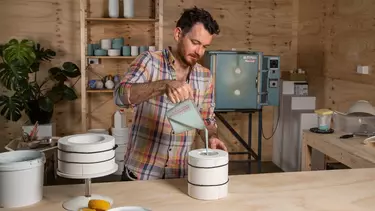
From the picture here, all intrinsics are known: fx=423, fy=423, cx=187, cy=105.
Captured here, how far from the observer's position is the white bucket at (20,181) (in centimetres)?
128

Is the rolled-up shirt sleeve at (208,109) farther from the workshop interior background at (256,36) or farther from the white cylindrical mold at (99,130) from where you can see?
the white cylindrical mold at (99,130)

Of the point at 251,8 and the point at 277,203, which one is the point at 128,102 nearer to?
the point at 277,203

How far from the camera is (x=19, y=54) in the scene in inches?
162

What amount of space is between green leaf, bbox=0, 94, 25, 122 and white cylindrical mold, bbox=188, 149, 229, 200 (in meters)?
3.25

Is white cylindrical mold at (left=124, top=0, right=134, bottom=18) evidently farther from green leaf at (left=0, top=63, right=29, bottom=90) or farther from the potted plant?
green leaf at (left=0, top=63, right=29, bottom=90)

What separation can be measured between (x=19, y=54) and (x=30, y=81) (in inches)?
23.7

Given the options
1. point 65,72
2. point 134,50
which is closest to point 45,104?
point 65,72

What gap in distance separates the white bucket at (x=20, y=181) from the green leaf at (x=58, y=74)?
10.5 ft

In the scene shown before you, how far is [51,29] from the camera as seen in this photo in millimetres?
4664

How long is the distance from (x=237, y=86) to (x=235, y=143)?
113 cm

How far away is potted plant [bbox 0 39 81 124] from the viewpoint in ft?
13.5

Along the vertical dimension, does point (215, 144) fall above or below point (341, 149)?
above

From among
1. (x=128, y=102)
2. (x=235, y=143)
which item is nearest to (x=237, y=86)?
(x=235, y=143)

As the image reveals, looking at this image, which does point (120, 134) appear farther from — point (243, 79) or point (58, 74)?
point (243, 79)
